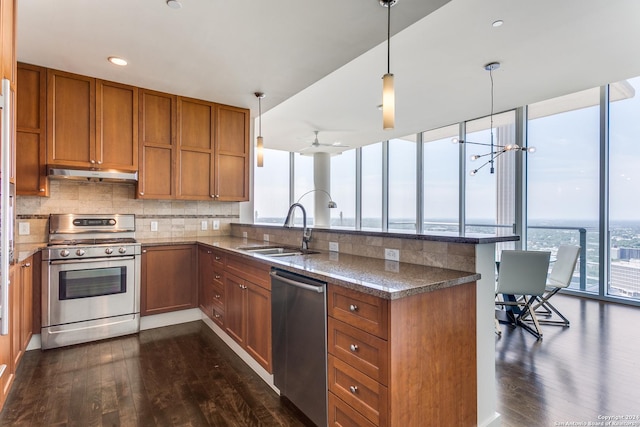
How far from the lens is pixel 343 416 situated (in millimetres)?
1579

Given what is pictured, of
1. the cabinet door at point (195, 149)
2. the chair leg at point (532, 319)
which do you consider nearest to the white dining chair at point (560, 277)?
the chair leg at point (532, 319)

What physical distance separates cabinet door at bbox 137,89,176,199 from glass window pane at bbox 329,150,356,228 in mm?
4980

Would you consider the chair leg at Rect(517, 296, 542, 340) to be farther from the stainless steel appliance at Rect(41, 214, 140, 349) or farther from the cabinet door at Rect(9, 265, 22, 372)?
the cabinet door at Rect(9, 265, 22, 372)

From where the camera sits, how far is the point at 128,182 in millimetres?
3643

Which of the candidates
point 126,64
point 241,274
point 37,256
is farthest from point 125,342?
point 126,64

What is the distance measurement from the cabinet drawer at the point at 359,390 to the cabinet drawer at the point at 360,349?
3 centimetres

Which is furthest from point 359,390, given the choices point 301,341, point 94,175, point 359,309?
point 94,175

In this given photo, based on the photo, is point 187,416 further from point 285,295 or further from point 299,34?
point 299,34

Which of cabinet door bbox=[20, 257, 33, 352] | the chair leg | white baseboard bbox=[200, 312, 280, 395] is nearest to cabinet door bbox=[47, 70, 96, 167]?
cabinet door bbox=[20, 257, 33, 352]

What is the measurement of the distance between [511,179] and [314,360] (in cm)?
505

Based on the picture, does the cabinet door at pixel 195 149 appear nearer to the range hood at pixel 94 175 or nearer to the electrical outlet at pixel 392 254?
the range hood at pixel 94 175

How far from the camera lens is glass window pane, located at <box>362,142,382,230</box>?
292 inches

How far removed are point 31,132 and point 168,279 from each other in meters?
1.83

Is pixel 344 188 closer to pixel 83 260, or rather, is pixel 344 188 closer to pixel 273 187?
pixel 273 187
